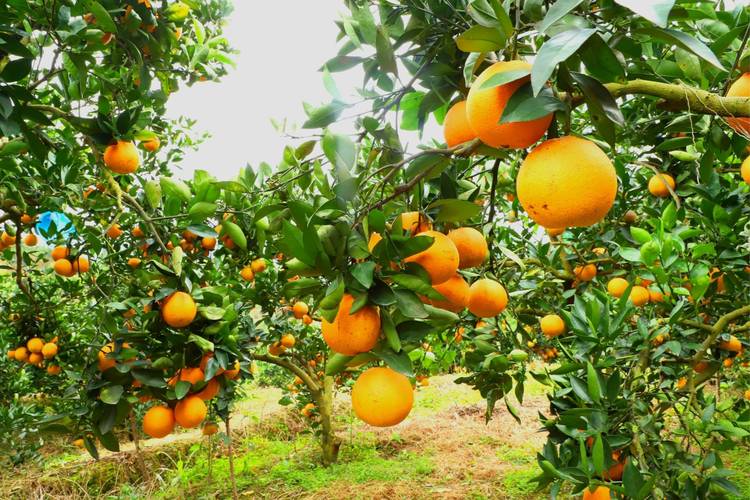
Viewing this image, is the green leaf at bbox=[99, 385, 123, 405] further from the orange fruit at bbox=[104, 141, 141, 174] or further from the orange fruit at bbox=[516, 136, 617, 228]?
the orange fruit at bbox=[516, 136, 617, 228]

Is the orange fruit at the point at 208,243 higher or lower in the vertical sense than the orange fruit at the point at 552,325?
higher

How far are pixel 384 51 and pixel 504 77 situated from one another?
34 centimetres

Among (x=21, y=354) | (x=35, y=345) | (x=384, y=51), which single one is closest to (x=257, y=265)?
(x=35, y=345)

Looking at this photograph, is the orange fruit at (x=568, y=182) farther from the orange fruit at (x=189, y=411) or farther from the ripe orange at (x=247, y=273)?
the ripe orange at (x=247, y=273)

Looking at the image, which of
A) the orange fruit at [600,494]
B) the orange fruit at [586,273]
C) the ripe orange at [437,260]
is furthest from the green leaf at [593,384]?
the orange fruit at [586,273]

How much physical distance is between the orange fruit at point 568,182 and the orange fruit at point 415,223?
0.36m

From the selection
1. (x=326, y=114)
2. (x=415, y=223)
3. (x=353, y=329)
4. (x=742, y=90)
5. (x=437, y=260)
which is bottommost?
(x=353, y=329)

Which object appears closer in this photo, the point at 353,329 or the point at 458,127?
the point at 353,329

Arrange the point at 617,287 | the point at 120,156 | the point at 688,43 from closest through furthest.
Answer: the point at 688,43 → the point at 120,156 → the point at 617,287

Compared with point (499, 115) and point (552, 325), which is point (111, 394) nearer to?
point (499, 115)

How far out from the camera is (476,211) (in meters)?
1.08

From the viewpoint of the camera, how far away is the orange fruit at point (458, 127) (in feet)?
3.29

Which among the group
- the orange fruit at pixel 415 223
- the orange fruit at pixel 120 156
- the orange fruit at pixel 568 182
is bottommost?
the orange fruit at pixel 568 182

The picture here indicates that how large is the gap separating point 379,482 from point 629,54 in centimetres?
485
